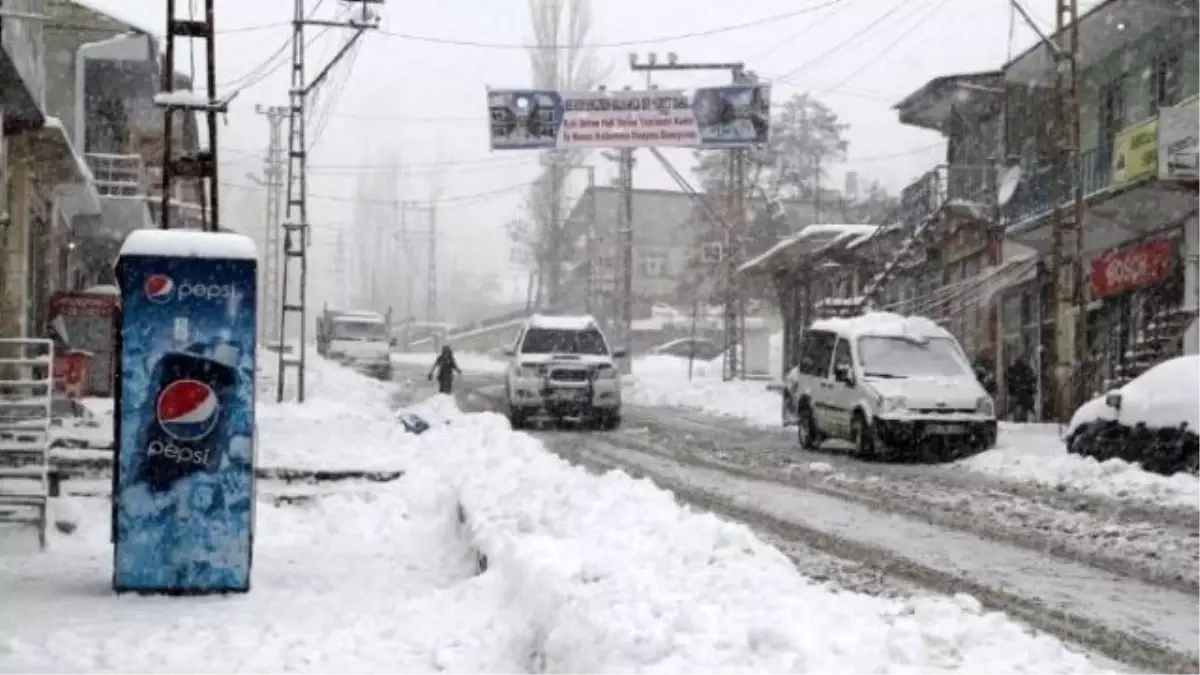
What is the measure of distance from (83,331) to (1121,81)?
78.0 ft

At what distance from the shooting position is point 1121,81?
27.9 metres

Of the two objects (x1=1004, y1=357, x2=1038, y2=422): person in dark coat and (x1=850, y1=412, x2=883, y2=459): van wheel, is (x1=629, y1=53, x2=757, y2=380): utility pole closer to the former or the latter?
(x1=1004, y1=357, x2=1038, y2=422): person in dark coat

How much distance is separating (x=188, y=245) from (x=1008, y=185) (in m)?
25.5

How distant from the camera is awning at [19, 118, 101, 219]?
70.5 feet

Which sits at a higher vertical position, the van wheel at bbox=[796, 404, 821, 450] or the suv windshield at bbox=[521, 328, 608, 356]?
the suv windshield at bbox=[521, 328, 608, 356]

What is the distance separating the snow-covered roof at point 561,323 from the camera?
84.9 ft

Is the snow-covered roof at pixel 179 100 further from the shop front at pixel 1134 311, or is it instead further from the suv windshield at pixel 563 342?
the shop front at pixel 1134 311

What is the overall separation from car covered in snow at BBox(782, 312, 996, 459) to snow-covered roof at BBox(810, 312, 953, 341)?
0.02m

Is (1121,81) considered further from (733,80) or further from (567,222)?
(567,222)

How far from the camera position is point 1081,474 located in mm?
15914

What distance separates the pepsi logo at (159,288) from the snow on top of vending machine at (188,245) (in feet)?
0.47

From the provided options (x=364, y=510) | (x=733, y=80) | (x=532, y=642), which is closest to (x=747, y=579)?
(x=532, y=642)

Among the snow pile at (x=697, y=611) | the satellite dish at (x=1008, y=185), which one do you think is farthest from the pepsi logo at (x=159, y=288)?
the satellite dish at (x=1008, y=185)

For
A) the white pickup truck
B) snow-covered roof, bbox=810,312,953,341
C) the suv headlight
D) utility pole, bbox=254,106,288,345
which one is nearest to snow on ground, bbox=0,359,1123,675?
the suv headlight
